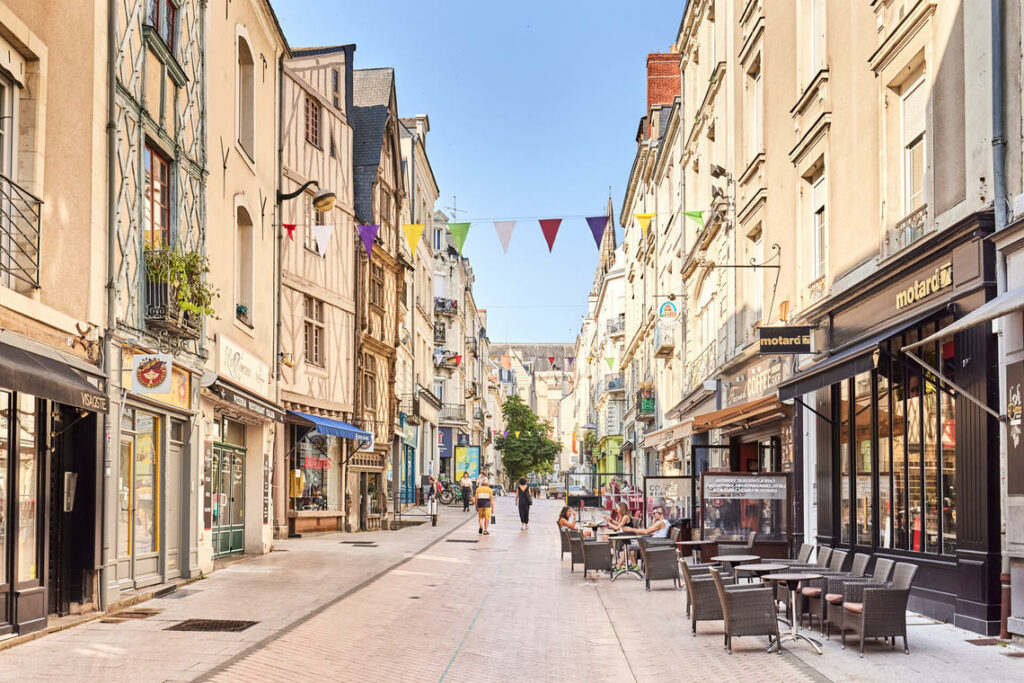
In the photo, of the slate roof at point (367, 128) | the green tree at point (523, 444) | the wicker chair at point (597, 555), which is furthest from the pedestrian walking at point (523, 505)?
the green tree at point (523, 444)

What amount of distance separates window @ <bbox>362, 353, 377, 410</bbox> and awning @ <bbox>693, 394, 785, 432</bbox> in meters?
11.4

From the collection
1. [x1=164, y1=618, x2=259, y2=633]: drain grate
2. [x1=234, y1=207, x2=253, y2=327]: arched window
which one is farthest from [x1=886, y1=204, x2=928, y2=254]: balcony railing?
[x1=234, y1=207, x2=253, y2=327]: arched window

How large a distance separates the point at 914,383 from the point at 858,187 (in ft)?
10.9

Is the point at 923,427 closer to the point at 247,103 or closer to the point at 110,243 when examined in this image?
the point at 110,243

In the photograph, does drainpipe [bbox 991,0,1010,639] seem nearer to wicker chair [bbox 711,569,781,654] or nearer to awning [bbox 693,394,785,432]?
wicker chair [bbox 711,569,781,654]

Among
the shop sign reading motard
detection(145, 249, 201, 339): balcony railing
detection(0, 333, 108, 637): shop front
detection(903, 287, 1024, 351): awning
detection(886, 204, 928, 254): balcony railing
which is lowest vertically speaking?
detection(0, 333, 108, 637): shop front

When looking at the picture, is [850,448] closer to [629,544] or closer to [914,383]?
[914,383]

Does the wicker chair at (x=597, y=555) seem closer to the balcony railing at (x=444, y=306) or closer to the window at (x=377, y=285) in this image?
the window at (x=377, y=285)

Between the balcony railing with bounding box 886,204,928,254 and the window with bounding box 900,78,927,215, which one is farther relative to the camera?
the window with bounding box 900,78,927,215

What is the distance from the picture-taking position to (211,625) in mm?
11008

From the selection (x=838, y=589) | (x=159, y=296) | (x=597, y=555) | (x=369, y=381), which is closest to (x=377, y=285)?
(x=369, y=381)

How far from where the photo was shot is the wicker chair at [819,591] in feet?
34.9

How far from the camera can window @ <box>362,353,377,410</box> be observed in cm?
3038

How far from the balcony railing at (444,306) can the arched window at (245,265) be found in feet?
141
